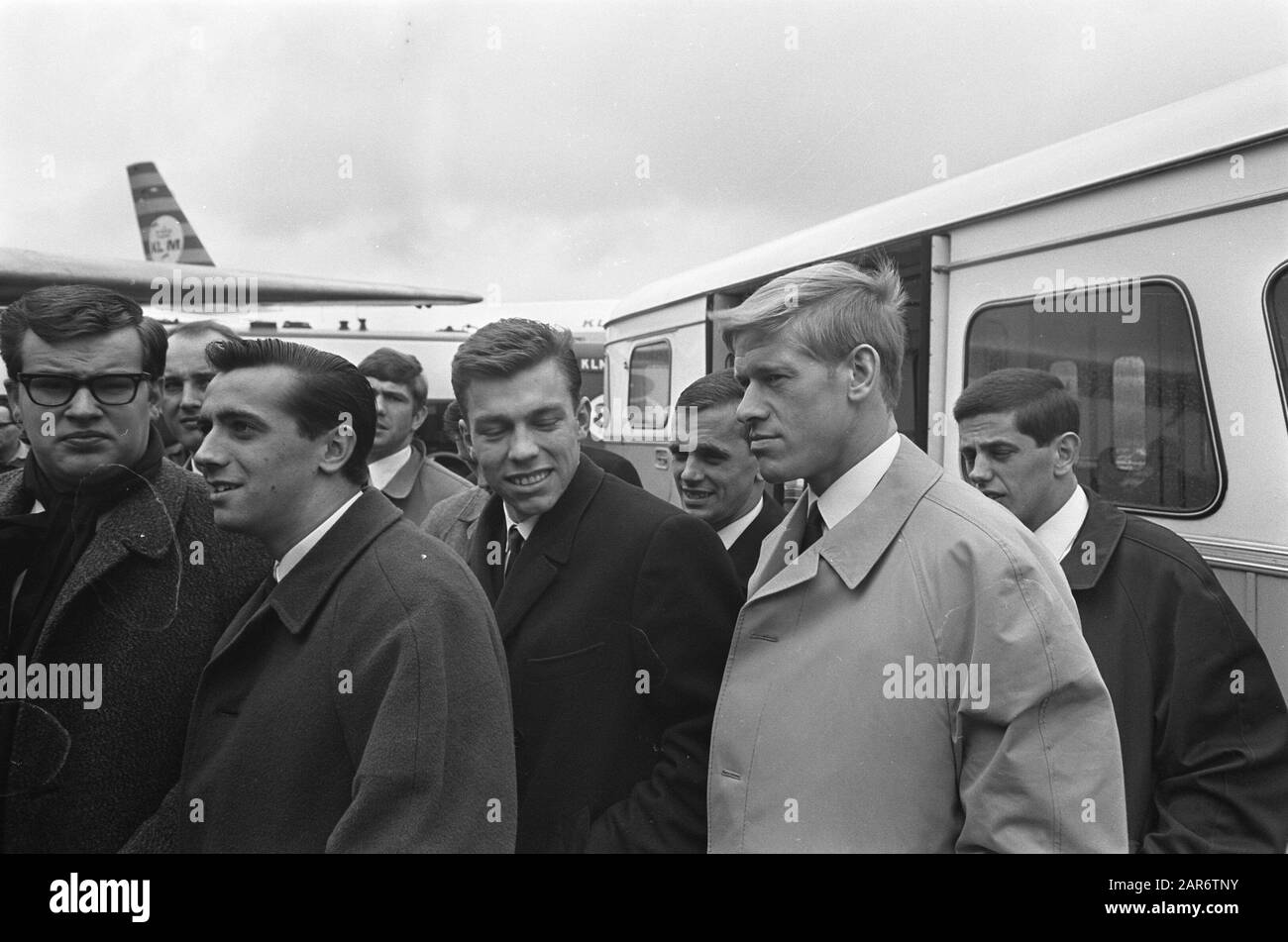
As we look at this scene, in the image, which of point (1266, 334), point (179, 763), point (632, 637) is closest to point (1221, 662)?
point (632, 637)

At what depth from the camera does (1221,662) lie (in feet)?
7.07

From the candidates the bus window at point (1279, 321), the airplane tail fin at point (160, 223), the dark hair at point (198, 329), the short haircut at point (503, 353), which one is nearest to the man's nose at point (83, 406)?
the short haircut at point (503, 353)

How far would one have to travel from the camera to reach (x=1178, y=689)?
215 centimetres

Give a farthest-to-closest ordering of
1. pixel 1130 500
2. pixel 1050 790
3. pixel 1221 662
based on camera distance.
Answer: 1. pixel 1130 500
2. pixel 1221 662
3. pixel 1050 790

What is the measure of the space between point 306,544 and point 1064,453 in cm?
199

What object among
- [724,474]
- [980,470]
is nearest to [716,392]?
[724,474]

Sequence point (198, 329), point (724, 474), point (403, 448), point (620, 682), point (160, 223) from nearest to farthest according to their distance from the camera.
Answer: point (620, 682)
point (724, 474)
point (198, 329)
point (403, 448)
point (160, 223)

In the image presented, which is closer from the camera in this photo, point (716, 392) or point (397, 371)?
point (716, 392)

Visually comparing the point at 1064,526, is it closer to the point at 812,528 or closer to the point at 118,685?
the point at 812,528

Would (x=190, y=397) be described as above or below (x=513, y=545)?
above

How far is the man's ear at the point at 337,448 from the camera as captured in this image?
187cm

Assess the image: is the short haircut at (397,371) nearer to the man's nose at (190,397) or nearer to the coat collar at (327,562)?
the man's nose at (190,397)
